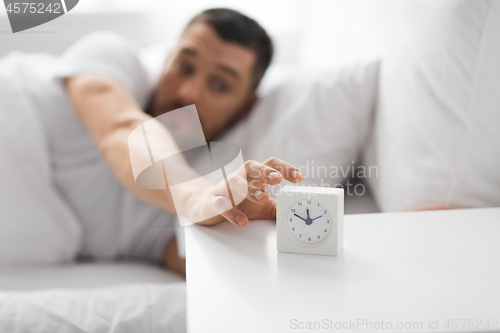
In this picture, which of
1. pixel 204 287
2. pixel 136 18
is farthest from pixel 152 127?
pixel 136 18

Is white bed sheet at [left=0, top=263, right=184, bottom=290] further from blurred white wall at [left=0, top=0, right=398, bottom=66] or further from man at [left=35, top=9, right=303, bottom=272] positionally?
blurred white wall at [left=0, top=0, right=398, bottom=66]

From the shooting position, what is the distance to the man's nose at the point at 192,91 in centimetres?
95

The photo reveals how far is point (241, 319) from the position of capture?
36 centimetres

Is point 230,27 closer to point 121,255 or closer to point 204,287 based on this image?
point 121,255

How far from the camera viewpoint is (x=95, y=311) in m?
0.60

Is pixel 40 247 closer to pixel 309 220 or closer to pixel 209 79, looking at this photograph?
pixel 209 79

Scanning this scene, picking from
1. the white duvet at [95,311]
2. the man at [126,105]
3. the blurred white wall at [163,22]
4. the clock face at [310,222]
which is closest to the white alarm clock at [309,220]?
the clock face at [310,222]

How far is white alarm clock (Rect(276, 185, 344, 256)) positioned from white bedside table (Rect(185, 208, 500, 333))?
0.04ft

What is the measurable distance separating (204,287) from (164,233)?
516 mm

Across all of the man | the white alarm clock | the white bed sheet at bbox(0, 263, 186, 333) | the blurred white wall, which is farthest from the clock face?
the blurred white wall

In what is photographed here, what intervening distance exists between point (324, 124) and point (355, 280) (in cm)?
49

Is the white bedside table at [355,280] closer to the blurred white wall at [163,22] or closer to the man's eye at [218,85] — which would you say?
the man's eye at [218,85]

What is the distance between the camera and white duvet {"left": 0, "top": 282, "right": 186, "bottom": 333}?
574 millimetres

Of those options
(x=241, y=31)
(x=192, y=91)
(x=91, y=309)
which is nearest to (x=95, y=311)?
(x=91, y=309)
